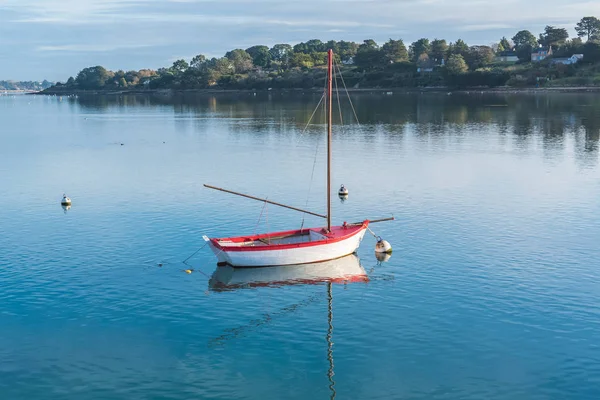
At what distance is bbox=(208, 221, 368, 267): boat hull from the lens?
4722cm

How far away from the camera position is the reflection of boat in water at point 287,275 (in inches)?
1796

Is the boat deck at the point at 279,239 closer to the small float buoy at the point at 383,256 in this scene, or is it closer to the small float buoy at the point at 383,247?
the small float buoy at the point at 383,256

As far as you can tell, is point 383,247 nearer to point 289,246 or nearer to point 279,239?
point 279,239

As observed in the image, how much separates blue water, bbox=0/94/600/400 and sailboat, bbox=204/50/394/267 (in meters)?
1.87

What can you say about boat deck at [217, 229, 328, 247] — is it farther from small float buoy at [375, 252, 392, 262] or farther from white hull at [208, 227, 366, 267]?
small float buoy at [375, 252, 392, 262]

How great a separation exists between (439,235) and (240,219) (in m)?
18.1

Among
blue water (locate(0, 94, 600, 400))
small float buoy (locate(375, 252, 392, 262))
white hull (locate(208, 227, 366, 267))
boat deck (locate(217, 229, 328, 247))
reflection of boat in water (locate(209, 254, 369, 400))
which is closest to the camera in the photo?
blue water (locate(0, 94, 600, 400))

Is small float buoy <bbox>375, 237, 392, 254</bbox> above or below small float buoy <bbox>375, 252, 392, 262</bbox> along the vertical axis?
above

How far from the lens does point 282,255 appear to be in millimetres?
47906

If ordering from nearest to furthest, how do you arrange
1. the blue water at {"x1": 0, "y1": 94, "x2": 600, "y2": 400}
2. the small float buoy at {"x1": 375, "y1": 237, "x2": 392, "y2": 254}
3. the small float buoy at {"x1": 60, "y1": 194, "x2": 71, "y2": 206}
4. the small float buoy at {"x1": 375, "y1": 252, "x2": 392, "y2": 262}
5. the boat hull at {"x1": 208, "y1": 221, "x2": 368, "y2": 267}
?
the blue water at {"x1": 0, "y1": 94, "x2": 600, "y2": 400} < the boat hull at {"x1": 208, "y1": 221, "x2": 368, "y2": 267} < the small float buoy at {"x1": 375, "y1": 252, "x2": 392, "y2": 262} < the small float buoy at {"x1": 375, "y1": 237, "x2": 392, "y2": 254} < the small float buoy at {"x1": 60, "y1": 194, "x2": 71, "y2": 206}

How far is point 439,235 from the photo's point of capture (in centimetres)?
5597

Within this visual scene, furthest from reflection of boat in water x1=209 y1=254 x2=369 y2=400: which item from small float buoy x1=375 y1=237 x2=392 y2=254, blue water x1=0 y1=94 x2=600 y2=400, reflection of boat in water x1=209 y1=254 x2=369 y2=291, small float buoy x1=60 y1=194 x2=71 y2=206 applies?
small float buoy x1=60 y1=194 x2=71 y2=206

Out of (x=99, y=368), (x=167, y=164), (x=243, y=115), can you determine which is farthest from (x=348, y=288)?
(x=243, y=115)

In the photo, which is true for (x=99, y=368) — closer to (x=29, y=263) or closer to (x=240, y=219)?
(x=29, y=263)
